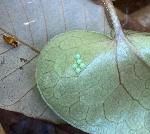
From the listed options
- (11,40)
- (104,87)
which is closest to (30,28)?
(11,40)

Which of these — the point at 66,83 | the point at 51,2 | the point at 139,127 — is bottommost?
the point at 139,127

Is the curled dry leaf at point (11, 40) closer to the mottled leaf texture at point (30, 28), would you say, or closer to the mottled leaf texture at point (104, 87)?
the mottled leaf texture at point (30, 28)

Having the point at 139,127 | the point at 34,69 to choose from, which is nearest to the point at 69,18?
the point at 34,69

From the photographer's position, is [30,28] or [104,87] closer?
[104,87]

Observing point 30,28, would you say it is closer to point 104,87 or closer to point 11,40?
point 11,40

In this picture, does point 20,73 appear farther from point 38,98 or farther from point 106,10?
point 106,10

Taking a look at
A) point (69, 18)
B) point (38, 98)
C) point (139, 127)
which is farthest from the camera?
point (69, 18)

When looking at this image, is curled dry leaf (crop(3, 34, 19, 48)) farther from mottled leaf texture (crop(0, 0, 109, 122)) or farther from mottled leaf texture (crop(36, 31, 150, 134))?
mottled leaf texture (crop(36, 31, 150, 134))
